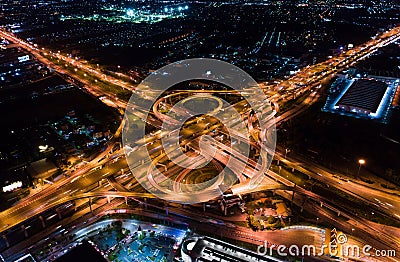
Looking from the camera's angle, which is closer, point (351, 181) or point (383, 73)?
point (351, 181)

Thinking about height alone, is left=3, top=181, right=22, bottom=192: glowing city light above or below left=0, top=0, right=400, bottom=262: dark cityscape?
below

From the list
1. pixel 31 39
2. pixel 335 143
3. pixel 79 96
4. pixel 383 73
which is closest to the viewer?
pixel 335 143

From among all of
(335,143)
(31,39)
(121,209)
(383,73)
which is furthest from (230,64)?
(31,39)

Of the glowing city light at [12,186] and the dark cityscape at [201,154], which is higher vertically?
the dark cityscape at [201,154]

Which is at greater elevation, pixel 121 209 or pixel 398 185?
pixel 398 185

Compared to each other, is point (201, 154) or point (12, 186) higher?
point (201, 154)

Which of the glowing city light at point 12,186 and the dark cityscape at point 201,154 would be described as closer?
the dark cityscape at point 201,154

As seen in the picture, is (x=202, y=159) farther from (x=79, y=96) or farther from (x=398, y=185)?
(x=79, y=96)

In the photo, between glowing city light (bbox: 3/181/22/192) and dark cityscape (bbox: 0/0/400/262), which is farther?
glowing city light (bbox: 3/181/22/192)
